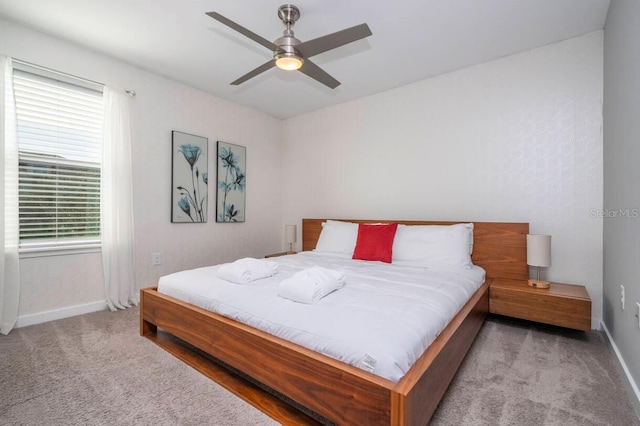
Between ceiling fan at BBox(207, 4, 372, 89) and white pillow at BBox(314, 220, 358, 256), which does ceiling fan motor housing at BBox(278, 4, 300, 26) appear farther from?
white pillow at BBox(314, 220, 358, 256)

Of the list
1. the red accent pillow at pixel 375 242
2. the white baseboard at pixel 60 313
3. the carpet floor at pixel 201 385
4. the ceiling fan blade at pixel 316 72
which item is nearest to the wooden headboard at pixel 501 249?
the carpet floor at pixel 201 385

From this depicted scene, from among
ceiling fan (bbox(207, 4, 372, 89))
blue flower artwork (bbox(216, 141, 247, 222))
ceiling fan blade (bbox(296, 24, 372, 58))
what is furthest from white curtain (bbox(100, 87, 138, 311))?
ceiling fan blade (bbox(296, 24, 372, 58))

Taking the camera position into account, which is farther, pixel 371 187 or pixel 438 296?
pixel 371 187

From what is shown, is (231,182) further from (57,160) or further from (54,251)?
(54,251)

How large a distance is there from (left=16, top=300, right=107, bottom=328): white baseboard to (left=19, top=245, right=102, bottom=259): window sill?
0.50 metres

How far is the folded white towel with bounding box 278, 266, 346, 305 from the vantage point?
1.58 metres

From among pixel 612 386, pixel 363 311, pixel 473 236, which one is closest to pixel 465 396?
pixel 363 311

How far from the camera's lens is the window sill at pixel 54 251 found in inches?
96.7

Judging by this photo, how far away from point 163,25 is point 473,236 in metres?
3.31

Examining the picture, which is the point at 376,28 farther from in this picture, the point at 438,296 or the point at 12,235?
the point at 12,235

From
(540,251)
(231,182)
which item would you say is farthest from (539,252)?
(231,182)

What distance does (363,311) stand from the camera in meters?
1.42

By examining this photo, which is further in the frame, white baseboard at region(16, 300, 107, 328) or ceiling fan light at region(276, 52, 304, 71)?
white baseboard at region(16, 300, 107, 328)

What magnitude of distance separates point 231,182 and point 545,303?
3541 mm
